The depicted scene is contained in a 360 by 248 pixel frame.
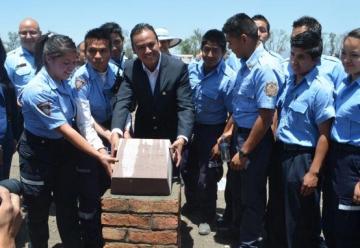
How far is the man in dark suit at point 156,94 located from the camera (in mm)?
3375

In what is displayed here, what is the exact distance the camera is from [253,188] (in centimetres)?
329

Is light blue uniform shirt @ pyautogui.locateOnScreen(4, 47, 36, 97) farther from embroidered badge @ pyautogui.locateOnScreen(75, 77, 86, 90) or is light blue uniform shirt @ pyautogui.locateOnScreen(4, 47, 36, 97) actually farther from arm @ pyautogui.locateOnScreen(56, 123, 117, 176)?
arm @ pyautogui.locateOnScreen(56, 123, 117, 176)

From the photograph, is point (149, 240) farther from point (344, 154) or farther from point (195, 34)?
point (195, 34)

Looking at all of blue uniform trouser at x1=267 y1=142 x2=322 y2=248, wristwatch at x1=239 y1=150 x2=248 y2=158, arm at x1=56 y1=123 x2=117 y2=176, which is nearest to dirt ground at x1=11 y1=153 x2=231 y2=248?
blue uniform trouser at x1=267 y1=142 x2=322 y2=248

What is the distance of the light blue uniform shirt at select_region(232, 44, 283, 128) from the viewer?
3.04m

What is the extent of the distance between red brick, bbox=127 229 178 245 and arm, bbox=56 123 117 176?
0.45 meters

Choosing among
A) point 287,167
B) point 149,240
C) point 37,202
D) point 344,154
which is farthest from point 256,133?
point 37,202

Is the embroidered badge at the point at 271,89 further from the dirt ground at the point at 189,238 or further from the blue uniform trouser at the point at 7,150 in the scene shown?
the blue uniform trouser at the point at 7,150

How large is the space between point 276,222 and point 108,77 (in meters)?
1.87

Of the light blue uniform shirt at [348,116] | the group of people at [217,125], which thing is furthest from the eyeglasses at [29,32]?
the light blue uniform shirt at [348,116]

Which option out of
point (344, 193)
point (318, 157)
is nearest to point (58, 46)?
point (318, 157)

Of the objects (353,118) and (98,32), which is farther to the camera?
(98,32)

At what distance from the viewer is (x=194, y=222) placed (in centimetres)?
436

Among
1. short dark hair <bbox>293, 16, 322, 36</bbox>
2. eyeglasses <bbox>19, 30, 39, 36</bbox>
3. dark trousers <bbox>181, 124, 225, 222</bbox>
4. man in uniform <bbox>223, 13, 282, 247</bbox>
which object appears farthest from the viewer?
eyeglasses <bbox>19, 30, 39, 36</bbox>
